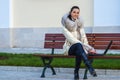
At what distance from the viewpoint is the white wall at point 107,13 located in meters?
14.3

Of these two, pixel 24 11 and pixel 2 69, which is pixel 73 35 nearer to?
pixel 2 69

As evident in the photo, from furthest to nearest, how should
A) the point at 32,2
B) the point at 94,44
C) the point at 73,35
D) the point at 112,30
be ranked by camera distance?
the point at 32,2 < the point at 112,30 < the point at 94,44 < the point at 73,35

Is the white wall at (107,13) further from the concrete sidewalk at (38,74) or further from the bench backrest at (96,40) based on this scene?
the concrete sidewalk at (38,74)

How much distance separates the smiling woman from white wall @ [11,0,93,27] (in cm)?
24

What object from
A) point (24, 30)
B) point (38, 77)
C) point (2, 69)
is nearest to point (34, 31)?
point (24, 30)

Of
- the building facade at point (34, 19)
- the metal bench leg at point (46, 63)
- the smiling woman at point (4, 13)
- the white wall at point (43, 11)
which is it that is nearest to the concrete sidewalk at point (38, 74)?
the metal bench leg at point (46, 63)

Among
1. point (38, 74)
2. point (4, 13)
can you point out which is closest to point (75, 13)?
point (38, 74)

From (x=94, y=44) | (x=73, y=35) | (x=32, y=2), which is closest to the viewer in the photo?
(x=73, y=35)

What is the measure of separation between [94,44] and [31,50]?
499cm

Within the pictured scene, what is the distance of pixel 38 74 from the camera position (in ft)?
31.4

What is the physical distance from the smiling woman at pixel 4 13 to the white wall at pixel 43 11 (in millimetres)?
239

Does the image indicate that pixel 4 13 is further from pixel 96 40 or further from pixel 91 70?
pixel 91 70

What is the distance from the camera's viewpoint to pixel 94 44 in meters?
9.99

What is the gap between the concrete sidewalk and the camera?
8.85 meters
